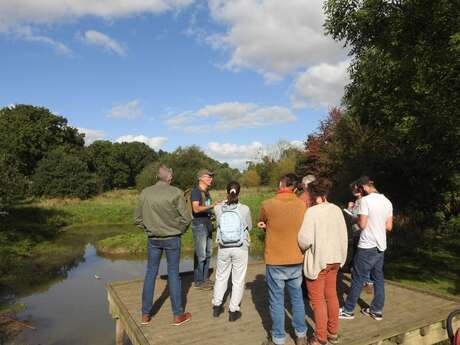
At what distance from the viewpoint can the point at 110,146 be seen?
2594 inches

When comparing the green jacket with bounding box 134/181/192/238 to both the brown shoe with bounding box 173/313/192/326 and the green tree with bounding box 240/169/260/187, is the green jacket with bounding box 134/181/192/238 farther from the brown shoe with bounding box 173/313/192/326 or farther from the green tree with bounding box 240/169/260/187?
the green tree with bounding box 240/169/260/187

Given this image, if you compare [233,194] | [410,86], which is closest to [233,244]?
[233,194]

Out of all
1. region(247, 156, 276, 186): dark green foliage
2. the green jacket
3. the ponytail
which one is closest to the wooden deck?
the green jacket

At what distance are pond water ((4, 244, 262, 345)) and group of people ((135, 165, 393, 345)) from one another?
4.14 m

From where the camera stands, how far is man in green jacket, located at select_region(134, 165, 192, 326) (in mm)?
5520

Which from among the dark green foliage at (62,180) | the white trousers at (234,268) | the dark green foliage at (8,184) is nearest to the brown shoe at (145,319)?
the white trousers at (234,268)

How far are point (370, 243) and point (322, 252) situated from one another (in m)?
1.34

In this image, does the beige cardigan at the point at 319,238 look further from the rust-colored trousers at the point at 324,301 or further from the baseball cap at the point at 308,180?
the baseball cap at the point at 308,180

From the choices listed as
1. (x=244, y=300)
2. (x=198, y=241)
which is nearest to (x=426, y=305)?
(x=244, y=300)

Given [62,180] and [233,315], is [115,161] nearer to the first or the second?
[62,180]

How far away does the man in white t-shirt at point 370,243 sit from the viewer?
223 inches

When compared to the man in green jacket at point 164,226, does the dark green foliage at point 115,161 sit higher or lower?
higher

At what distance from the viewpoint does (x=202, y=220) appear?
23.0ft

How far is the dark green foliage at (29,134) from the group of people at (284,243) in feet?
154
